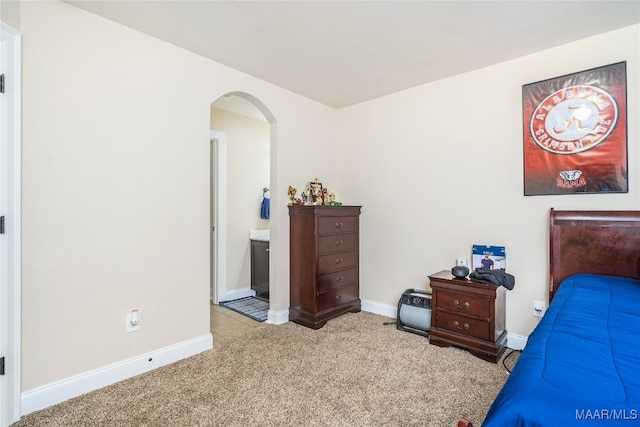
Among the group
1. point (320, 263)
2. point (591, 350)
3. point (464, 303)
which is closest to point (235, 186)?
point (320, 263)

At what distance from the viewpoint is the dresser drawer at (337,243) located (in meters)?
3.11

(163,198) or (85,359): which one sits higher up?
(163,198)

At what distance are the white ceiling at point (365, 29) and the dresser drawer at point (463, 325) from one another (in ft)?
6.81

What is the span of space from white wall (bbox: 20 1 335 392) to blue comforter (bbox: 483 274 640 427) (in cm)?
223

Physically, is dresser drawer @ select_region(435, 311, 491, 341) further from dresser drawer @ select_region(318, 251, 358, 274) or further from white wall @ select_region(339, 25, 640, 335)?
dresser drawer @ select_region(318, 251, 358, 274)

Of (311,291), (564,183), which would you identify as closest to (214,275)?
(311,291)

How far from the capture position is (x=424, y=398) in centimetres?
187

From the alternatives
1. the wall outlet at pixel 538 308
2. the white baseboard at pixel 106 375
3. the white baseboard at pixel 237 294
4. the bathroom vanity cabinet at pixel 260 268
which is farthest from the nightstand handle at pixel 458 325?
the white baseboard at pixel 237 294

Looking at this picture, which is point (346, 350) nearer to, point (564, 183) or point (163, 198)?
point (163, 198)

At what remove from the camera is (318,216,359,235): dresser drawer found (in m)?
3.11

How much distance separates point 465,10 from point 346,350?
8.19 ft

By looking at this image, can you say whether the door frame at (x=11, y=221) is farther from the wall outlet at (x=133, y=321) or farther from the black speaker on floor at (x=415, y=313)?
the black speaker on floor at (x=415, y=313)

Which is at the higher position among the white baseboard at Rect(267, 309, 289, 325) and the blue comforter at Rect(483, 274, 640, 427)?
the blue comforter at Rect(483, 274, 640, 427)

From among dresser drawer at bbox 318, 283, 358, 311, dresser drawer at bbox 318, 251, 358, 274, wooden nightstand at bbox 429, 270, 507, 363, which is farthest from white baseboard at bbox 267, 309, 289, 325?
wooden nightstand at bbox 429, 270, 507, 363
